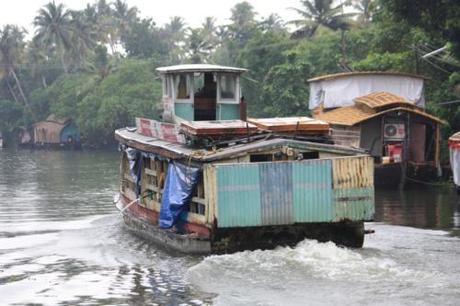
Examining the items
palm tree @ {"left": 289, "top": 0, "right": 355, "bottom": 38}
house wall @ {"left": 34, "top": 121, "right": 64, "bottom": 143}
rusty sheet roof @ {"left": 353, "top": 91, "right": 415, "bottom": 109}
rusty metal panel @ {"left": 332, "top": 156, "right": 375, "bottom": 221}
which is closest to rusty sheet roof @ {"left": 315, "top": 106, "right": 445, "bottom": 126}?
rusty sheet roof @ {"left": 353, "top": 91, "right": 415, "bottom": 109}

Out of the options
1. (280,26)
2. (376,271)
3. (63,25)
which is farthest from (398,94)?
(280,26)

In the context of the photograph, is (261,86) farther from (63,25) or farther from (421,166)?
(63,25)

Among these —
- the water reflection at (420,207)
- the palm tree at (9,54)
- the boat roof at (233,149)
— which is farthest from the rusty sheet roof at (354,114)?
the palm tree at (9,54)

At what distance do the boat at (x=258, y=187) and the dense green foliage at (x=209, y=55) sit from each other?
8244 millimetres

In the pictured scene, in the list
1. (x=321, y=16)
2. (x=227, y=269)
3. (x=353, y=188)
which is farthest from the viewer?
(x=321, y=16)

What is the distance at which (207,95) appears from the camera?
16844 millimetres

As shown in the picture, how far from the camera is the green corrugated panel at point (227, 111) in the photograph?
54.5 ft

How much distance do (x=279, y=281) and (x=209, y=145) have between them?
305 centimetres

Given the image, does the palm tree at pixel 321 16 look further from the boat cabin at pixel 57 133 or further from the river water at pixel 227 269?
the river water at pixel 227 269

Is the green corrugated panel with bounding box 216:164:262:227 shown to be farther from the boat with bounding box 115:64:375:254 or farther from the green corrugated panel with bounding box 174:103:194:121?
the green corrugated panel with bounding box 174:103:194:121

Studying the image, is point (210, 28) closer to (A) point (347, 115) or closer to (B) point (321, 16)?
(B) point (321, 16)

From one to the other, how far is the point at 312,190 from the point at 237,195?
1302 mm

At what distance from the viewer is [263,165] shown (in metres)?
12.8

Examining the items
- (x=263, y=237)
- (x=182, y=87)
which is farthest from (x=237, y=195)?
(x=182, y=87)
